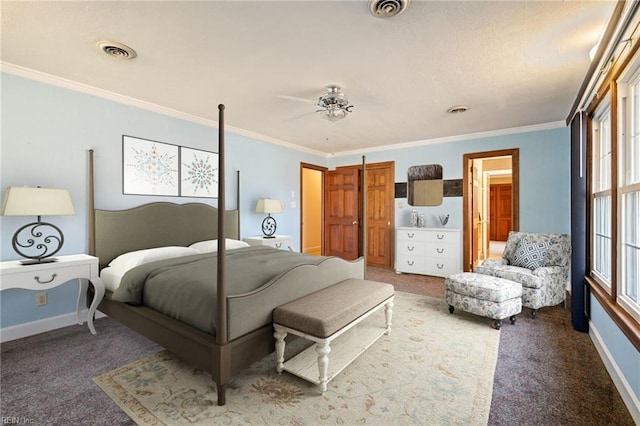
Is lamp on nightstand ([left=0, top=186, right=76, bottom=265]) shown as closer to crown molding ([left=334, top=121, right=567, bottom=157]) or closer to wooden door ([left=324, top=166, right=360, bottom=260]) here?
wooden door ([left=324, top=166, right=360, bottom=260])

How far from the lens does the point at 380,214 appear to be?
5.87 metres

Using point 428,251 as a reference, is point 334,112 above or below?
above

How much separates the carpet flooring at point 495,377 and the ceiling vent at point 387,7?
2.43m

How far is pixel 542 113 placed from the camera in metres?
3.76

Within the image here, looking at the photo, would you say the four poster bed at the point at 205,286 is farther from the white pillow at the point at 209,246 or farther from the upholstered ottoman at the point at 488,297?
the upholstered ottoman at the point at 488,297

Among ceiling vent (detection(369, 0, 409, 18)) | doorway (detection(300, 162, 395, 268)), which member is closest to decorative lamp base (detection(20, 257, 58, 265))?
ceiling vent (detection(369, 0, 409, 18))

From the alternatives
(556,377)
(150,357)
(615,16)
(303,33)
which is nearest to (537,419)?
(556,377)

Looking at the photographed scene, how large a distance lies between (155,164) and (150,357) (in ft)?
7.31

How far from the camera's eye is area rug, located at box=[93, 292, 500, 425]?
1641 mm

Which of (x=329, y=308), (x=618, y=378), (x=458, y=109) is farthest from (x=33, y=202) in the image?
(x=618, y=378)

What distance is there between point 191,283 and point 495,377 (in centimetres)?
222

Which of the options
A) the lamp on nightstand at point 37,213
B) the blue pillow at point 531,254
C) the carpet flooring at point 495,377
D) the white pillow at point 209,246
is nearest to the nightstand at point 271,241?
the white pillow at point 209,246

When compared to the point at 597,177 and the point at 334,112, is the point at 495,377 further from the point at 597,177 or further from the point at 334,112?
the point at 334,112

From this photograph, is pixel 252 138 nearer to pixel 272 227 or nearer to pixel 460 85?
pixel 272 227
